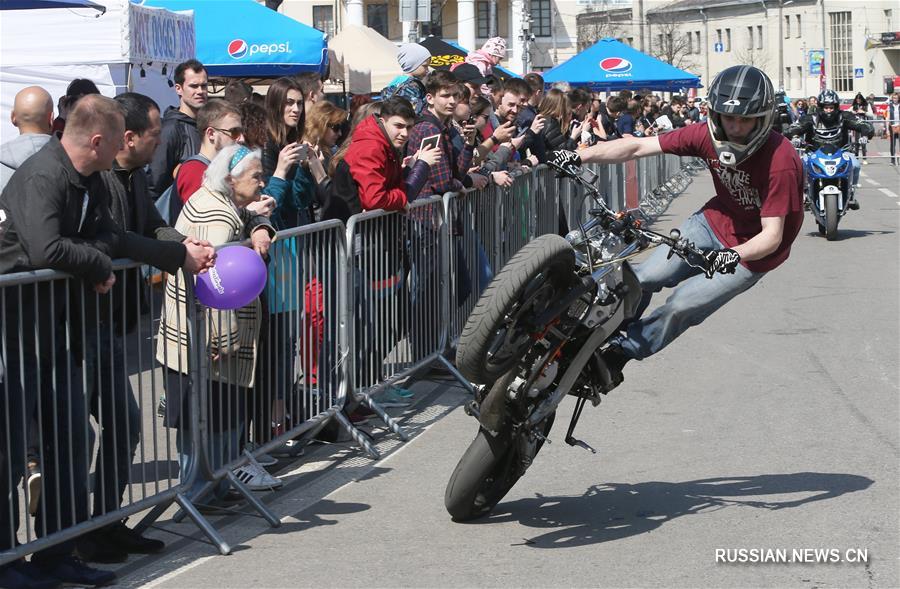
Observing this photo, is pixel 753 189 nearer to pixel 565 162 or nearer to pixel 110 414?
pixel 565 162

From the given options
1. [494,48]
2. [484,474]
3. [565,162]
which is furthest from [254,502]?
[494,48]

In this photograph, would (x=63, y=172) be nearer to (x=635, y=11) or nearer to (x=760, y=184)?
(x=760, y=184)

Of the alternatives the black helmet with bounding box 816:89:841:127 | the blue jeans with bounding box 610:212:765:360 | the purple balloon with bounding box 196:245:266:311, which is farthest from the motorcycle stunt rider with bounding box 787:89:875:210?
the purple balloon with bounding box 196:245:266:311

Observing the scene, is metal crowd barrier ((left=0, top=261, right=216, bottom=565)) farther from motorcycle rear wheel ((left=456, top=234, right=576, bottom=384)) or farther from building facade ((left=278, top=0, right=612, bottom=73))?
building facade ((left=278, top=0, right=612, bottom=73))

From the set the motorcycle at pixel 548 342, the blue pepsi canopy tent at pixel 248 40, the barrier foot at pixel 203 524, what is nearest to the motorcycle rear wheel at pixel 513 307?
the motorcycle at pixel 548 342

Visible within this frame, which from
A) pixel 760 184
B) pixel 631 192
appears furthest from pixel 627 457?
pixel 631 192

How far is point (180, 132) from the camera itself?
9.05m

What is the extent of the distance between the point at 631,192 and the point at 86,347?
16736mm

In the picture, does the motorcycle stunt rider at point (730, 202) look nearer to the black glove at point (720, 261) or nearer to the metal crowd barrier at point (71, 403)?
the black glove at point (720, 261)

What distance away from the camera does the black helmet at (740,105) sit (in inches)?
237

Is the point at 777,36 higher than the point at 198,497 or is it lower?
higher

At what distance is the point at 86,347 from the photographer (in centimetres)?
527

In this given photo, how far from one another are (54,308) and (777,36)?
10819 centimetres

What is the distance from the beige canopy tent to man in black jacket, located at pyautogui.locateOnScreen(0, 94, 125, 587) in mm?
17198
